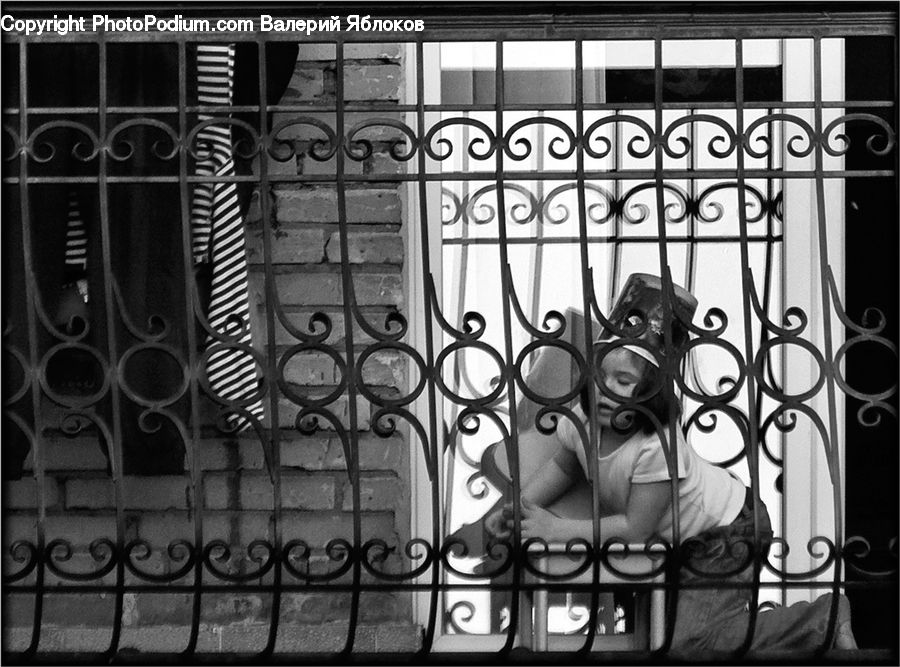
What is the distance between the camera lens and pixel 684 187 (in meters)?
2.71

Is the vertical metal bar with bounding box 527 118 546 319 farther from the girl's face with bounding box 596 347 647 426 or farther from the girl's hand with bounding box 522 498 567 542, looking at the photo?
the girl's hand with bounding box 522 498 567 542

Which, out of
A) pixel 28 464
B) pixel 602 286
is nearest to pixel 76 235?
pixel 28 464

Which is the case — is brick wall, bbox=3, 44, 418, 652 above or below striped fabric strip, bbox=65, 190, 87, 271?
below

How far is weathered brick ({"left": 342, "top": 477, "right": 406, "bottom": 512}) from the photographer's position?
2762mm

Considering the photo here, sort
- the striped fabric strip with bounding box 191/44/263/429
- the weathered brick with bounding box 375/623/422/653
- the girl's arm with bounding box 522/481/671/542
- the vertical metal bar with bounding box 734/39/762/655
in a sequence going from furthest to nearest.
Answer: the weathered brick with bounding box 375/623/422/653, the girl's arm with bounding box 522/481/671/542, the striped fabric strip with bounding box 191/44/263/429, the vertical metal bar with bounding box 734/39/762/655

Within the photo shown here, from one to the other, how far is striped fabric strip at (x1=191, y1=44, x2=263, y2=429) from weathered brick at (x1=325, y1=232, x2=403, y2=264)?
302 mm

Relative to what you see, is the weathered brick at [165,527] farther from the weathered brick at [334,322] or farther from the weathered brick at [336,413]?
the weathered brick at [334,322]

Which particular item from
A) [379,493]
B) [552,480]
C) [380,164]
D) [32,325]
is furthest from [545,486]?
[32,325]

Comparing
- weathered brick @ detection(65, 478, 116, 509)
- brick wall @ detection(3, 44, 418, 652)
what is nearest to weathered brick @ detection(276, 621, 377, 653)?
brick wall @ detection(3, 44, 418, 652)

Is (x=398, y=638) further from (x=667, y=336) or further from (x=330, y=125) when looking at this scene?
(x=330, y=125)

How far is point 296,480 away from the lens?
279 cm

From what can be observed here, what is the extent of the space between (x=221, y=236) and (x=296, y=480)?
595 millimetres

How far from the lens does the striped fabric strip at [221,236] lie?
8.27 ft

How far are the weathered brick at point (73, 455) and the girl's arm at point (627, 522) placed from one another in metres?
0.96
